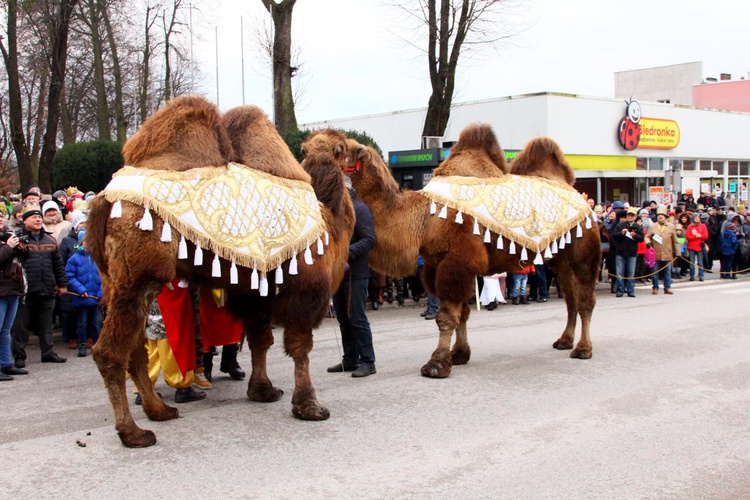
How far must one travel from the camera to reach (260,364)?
6.41 meters

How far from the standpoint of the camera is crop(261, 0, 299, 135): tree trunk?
1571cm

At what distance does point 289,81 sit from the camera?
1591cm

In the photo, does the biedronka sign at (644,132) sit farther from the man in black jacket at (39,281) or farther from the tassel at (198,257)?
the tassel at (198,257)

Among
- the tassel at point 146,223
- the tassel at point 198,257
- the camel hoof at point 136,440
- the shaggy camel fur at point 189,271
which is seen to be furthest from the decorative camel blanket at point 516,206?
the camel hoof at point 136,440

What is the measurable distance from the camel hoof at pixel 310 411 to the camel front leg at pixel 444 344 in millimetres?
1713

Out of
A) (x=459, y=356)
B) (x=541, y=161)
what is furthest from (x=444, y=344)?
(x=541, y=161)

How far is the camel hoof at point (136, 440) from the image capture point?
503cm

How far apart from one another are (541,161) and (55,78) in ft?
38.2

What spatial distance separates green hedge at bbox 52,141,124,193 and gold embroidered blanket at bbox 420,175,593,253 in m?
11.0

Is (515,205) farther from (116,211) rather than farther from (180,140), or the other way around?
(116,211)

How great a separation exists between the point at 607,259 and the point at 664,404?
9.54 metres

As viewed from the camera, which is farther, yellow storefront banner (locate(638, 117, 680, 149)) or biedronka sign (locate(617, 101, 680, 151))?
yellow storefront banner (locate(638, 117, 680, 149))

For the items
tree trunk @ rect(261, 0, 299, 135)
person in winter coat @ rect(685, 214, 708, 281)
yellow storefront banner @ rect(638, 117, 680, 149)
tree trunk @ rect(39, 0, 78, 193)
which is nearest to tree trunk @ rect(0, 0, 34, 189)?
tree trunk @ rect(39, 0, 78, 193)

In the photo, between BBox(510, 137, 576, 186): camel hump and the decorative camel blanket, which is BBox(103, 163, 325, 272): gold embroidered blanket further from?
BBox(510, 137, 576, 186): camel hump
